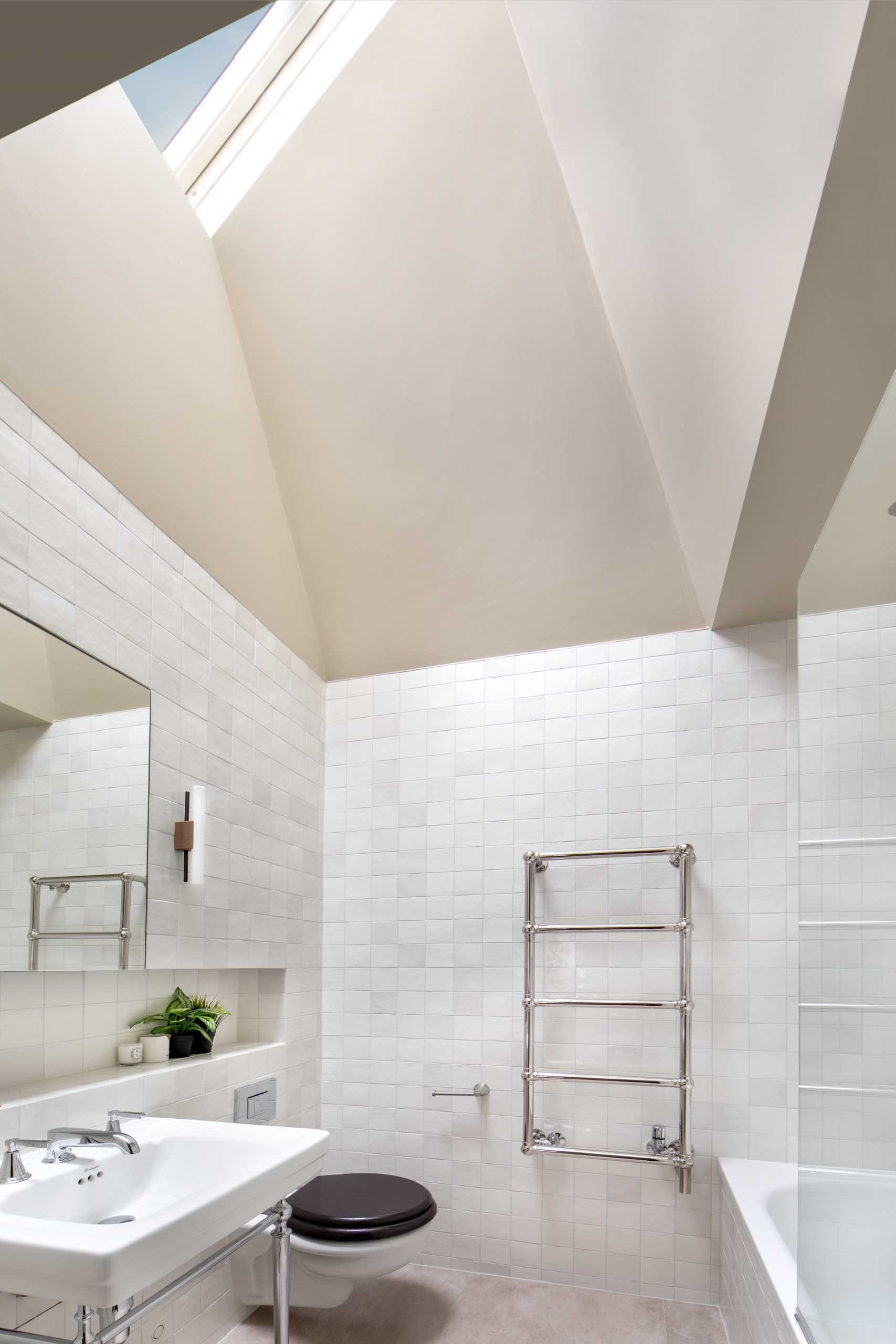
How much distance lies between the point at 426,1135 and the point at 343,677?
1.75 metres

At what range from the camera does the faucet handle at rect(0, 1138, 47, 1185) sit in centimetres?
176

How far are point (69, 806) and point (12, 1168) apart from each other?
0.74 m

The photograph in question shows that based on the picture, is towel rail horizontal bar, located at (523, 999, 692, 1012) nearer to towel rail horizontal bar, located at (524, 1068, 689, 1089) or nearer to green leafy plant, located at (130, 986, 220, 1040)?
towel rail horizontal bar, located at (524, 1068, 689, 1089)

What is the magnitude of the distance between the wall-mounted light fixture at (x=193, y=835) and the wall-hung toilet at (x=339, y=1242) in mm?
987

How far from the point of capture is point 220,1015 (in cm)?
290

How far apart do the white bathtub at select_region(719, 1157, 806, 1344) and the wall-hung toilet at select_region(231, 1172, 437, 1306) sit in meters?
0.86

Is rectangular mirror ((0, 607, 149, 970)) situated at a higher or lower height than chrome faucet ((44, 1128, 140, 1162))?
higher

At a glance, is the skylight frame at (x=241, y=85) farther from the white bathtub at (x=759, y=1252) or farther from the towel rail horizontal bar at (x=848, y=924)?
the white bathtub at (x=759, y=1252)

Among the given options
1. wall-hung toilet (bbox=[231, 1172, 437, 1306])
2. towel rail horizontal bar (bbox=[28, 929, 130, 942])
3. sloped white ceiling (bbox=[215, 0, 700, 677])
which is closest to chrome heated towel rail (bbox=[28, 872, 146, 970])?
towel rail horizontal bar (bbox=[28, 929, 130, 942])

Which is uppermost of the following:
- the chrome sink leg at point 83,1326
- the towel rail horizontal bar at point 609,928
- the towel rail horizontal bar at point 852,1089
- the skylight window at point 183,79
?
the skylight window at point 183,79

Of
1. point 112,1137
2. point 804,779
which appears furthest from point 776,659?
point 112,1137

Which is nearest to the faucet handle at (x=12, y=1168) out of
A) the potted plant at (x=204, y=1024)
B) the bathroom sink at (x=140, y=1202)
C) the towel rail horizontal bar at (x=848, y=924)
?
the bathroom sink at (x=140, y=1202)

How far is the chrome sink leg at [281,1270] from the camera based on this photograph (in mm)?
2125

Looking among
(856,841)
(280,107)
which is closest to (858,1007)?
(856,841)
